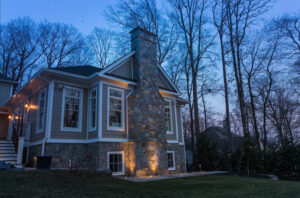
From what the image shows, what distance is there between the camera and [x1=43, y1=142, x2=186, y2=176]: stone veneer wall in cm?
881

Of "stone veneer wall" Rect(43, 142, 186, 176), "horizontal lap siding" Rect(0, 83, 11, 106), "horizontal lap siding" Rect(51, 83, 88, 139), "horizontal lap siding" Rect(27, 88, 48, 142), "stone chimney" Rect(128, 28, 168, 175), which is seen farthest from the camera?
"horizontal lap siding" Rect(0, 83, 11, 106)

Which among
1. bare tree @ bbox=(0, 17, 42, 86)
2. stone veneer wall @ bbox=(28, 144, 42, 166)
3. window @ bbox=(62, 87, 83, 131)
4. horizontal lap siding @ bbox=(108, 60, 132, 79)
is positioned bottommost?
stone veneer wall @ bbox=(28, 144, 42, 166)

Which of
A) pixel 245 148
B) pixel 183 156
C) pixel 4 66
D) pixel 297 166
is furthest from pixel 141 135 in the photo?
pixel 4 66

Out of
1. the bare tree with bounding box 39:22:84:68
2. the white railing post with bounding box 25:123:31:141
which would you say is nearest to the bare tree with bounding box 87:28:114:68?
the bare tree with bounding box 39:22:84:68

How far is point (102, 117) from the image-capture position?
9.51 m

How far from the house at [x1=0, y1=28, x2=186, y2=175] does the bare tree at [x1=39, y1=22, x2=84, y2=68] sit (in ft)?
41.5

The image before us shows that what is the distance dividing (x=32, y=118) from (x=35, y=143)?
1836 millimetres

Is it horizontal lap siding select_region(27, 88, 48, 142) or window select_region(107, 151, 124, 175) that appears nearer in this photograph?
window select_region(107, 151, 124, 175)

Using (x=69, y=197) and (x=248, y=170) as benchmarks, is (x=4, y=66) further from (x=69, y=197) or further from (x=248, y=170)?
(x=248, y=170)

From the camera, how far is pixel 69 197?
4.29 metres

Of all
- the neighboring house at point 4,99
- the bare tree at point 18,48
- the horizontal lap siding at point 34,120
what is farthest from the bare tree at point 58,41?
the horizontal lap siding at point 34,120

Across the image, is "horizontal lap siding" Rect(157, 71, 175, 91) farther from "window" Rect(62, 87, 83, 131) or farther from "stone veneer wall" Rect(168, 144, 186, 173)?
"window" Rect(62, 87, 83, 131)

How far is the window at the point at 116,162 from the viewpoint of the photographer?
9406mm

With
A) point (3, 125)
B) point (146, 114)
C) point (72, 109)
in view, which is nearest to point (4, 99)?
point (3, 125)
